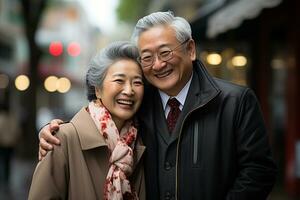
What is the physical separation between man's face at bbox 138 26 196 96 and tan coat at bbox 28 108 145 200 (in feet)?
1.57

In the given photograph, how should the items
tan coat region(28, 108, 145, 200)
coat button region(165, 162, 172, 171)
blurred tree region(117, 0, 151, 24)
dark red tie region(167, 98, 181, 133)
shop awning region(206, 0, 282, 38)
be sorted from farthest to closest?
blurred tree region(117, 0, 151, 24)
shop awning region(206, 0, 282, 38)
dark red tie region(167, 98, 181, 133)
coat button region(165, 162, 172, 171)
tan coat region(28, 108, 145, 200)

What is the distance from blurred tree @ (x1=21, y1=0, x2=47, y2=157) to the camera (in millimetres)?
14867

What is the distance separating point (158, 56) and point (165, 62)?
55mm

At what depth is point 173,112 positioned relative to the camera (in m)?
3.01

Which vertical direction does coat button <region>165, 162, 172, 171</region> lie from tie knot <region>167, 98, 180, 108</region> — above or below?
below

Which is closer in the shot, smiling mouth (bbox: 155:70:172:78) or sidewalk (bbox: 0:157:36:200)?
smiling mouth (bbox: 155:70:172:78)

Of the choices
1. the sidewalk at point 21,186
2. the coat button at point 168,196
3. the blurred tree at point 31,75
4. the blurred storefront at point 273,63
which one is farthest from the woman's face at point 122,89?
the blurred tree at point 31,75

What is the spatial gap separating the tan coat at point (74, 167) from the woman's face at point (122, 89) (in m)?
0.18

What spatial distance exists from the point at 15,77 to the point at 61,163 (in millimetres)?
24414

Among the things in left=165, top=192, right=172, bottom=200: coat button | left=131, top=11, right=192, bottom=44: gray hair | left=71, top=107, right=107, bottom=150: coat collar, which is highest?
left=131, top=11, right=192, bottom=44: gray hair

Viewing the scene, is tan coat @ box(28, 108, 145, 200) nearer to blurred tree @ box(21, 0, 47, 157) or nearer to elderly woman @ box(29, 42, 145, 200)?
elderly woman @ box(29, 42, 145, 200)

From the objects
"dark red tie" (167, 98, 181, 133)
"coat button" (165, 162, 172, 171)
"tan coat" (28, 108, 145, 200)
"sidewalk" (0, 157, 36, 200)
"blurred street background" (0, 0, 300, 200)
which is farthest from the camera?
"sidewalk" (0, 157, 36, 200)

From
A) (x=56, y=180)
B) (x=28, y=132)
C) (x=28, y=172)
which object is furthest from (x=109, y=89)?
(x=28, y=132)

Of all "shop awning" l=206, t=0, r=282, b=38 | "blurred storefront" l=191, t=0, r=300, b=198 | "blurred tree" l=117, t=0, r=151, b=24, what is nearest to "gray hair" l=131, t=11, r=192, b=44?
"shop awning" l=206, t=0, r=282, b=38
